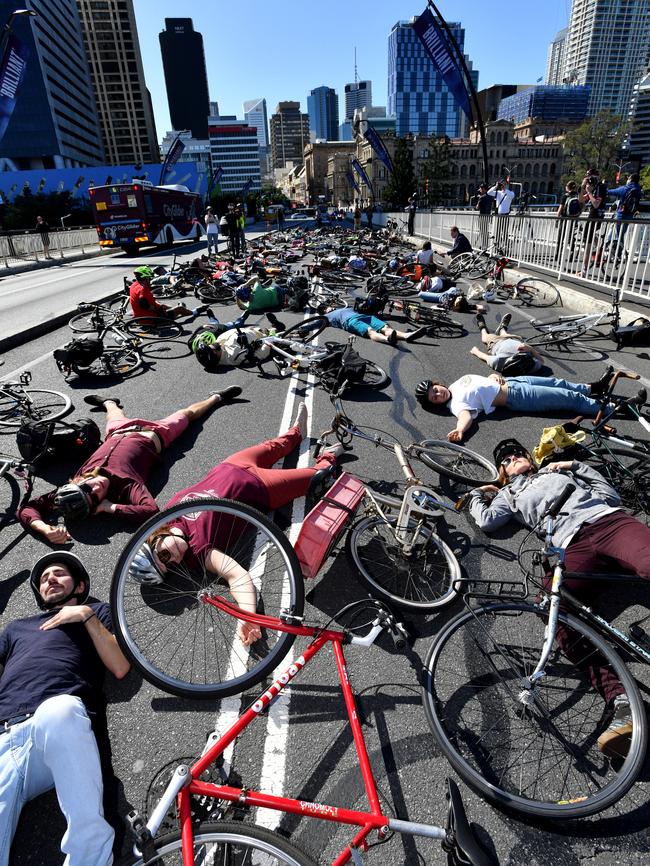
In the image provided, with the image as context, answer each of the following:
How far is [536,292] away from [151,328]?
982 cm

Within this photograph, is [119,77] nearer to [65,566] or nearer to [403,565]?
[65,566]

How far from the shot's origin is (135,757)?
7.57 ft

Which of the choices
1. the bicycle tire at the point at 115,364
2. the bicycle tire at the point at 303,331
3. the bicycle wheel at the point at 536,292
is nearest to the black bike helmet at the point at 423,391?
the bicycle tire at the point at 303,331

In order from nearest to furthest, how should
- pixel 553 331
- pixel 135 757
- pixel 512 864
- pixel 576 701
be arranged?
pixel 512 864 → pixel 135 757 → pixel 576 701 → pixel 553 331

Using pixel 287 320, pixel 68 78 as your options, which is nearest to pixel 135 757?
pixel 287 320

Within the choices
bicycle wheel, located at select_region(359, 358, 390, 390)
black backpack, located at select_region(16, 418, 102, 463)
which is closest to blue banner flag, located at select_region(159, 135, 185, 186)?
bicycle wheel, located at select_region(359, 358, 390, 390)

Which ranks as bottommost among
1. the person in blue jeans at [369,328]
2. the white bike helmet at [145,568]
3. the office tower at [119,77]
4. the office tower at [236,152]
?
the person in blue jeans at [369,328]

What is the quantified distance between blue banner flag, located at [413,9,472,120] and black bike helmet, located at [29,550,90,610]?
22.0 metres

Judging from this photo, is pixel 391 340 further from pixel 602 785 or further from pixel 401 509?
pixel 602 785

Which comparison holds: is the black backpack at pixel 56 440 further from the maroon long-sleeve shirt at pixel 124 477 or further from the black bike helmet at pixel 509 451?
the black bike helmet at pixel 509 451

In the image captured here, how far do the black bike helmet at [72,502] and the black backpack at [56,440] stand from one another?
1.24m

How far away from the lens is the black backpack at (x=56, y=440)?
485 centimetres

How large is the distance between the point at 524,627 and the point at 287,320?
33.7 feet

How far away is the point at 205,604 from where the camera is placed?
9.64ft
